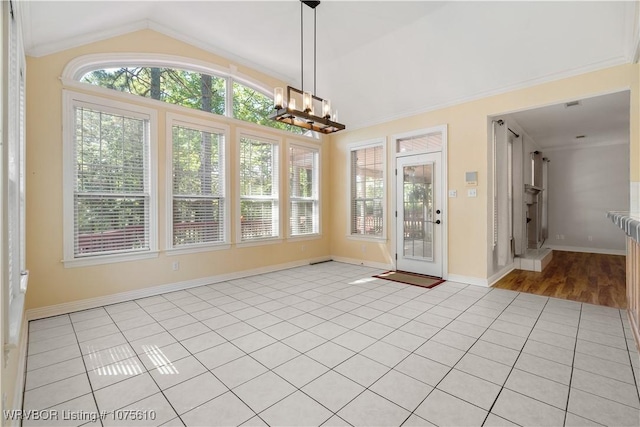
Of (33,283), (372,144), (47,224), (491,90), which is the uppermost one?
(491,90)

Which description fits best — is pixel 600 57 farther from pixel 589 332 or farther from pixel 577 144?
pixel 577 144

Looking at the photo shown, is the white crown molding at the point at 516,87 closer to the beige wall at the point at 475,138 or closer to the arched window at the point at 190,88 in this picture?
the beige wall at the point at 475,138

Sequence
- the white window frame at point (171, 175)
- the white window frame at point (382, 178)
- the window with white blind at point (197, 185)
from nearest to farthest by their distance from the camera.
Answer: the white window frame at point (171, 175), the window with white blind at point (197, 185), the white window frame at point (382, 178)

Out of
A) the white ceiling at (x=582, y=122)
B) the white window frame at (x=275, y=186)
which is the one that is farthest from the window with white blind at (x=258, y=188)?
the white ceiling at (x=582, y=122)

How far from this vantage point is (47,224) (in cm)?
329

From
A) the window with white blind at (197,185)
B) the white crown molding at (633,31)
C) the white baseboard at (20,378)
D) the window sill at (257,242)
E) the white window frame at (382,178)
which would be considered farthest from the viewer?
the white window frame at (382,178)

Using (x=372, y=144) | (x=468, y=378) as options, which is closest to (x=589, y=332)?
(x=468, y=378)

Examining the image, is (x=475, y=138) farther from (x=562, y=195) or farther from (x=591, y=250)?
(x=591, y=250)

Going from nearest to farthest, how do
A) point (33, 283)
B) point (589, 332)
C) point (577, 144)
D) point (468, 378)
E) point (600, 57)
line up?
point (468, 378)
point (589, 332)
point (33, 283)
point (600, 57)
point (577, 144)

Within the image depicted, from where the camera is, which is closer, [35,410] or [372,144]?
[35,410]

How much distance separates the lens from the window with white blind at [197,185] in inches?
168

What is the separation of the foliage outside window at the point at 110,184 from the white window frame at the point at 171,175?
26 cm

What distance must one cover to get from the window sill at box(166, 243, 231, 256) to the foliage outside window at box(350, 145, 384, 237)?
8.91ft

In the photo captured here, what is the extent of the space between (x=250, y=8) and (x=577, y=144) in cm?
819
